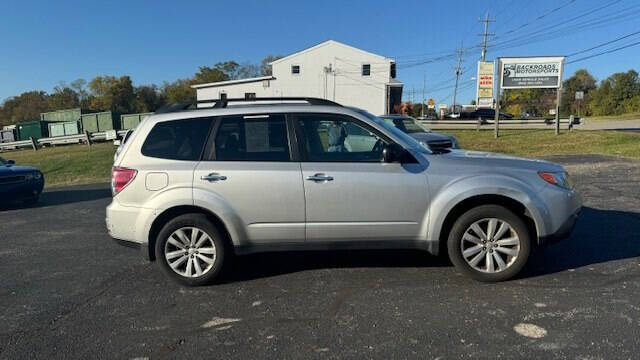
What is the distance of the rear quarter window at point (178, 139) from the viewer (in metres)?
3.89

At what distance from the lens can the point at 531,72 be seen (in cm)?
2167

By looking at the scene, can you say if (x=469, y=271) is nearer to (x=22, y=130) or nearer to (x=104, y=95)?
(x=22, y=130)

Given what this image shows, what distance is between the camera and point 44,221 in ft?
23.7

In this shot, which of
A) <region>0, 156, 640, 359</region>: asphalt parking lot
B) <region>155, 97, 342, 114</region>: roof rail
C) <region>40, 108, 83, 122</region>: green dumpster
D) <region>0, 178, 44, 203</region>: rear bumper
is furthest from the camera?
<region>40, 108, 83, 122</region>: green dumpster

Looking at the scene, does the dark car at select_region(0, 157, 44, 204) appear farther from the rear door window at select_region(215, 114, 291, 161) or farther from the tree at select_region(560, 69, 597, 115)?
the tree at select_region(560, 69, 597, 115)

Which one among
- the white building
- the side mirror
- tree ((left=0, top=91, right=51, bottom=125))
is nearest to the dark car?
the side mirror

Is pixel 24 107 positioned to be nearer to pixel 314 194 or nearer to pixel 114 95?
pixel 114 95

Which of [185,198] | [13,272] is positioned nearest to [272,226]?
[185,198]

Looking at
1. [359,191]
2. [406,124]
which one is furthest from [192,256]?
[406,124]

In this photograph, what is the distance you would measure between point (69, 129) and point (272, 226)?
38898mm

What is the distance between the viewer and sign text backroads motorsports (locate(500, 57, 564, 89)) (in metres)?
21.5

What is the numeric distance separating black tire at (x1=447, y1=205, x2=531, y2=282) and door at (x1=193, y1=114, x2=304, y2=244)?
1.48 metres

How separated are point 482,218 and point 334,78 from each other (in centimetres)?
3944

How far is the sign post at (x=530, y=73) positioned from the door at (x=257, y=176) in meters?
20.5
